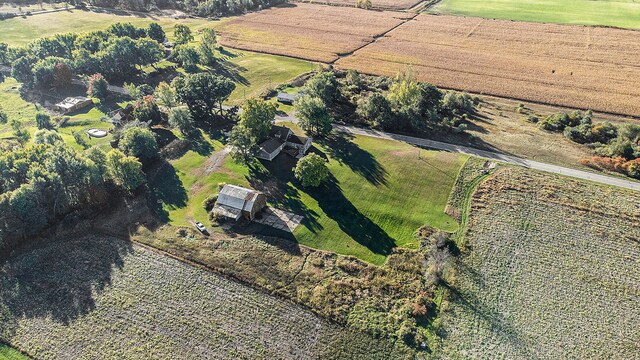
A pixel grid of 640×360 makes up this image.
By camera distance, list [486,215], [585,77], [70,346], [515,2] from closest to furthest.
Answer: [70,346]
[486,215]
[585,77]
[515,2]

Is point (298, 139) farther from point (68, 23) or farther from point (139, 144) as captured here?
point (68, 23)

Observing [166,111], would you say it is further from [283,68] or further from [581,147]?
[581,147]

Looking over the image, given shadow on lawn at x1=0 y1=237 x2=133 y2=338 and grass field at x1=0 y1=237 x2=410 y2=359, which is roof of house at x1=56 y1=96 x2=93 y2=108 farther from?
grass field at x1=0 y1=237 x2=410 y2=359

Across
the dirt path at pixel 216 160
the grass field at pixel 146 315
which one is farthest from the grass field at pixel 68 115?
the grass field at pixel 146 315

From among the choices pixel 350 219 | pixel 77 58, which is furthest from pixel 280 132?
pixel 77 58

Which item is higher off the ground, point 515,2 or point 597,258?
point 515,2

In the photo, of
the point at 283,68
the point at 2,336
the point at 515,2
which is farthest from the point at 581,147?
the point at 515,2

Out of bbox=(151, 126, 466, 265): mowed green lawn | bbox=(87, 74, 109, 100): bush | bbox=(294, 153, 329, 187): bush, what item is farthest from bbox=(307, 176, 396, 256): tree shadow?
bbox=(87, 74, 109, 100): bush
